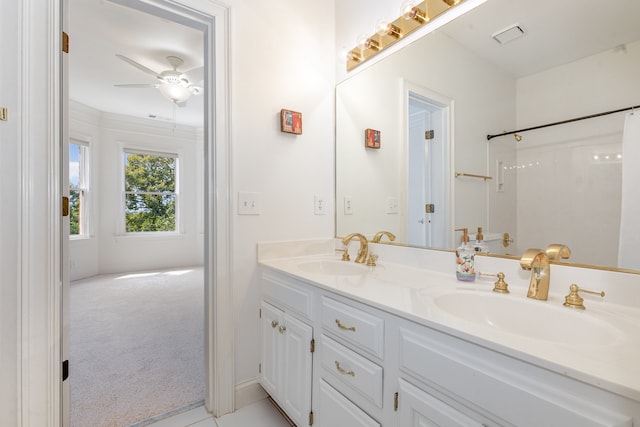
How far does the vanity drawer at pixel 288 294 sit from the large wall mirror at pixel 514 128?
675 mm

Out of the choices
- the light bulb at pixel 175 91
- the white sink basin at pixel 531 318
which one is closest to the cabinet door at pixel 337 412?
the white sink basin at pixel 531 318

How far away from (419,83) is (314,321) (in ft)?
4.43

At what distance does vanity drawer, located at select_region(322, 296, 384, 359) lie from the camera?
3.19 feet

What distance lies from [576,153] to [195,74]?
3699 millimetres

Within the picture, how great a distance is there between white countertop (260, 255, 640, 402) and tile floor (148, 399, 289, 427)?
82 cm

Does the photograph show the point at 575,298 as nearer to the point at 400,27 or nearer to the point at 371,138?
the point at 371,138

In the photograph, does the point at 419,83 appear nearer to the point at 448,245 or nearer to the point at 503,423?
the point at 448,245

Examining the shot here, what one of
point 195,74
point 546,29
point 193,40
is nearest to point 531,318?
point 546,29

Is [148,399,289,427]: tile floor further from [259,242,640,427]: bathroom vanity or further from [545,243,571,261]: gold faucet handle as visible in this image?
[545,243,571,261]: gold faucet handle

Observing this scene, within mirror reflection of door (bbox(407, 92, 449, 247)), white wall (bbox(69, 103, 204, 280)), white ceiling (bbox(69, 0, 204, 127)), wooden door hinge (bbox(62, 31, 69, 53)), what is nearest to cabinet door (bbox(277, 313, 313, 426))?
mirror reflection of door (bbox(407, 92, 449, 247))

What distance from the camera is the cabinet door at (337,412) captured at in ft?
3.34

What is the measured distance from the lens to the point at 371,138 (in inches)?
76.3

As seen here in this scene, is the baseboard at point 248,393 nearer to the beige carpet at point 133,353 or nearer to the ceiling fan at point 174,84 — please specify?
the beige carpet at point 133,353

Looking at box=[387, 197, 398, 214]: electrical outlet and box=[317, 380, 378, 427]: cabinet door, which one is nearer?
box=[317, 380, 378, 427]: cabinet door
